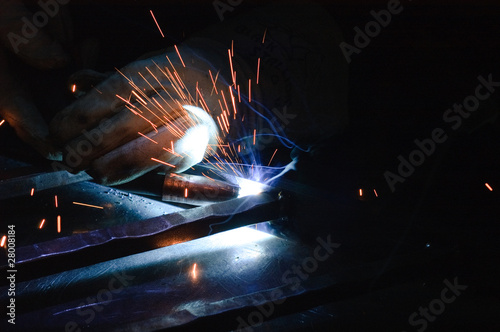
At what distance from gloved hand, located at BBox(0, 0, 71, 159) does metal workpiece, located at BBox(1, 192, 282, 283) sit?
1.19 metres

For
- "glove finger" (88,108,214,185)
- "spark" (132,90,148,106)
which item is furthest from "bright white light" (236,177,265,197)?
"spark" (132,90,148,106)

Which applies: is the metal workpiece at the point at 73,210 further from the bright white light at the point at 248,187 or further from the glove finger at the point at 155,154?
the bright white light at the point at 248,187

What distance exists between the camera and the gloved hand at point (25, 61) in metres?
2.49

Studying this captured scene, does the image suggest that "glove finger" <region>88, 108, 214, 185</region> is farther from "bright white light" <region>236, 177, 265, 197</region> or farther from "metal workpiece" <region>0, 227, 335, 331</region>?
"metal workpiece" <region>0, 227, 335, 331</region>

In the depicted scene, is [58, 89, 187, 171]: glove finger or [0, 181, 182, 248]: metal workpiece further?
[58, 89, 187, 171]: glove finger

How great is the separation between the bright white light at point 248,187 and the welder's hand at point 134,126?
0.41 metres

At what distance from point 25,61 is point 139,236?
5.83 feet

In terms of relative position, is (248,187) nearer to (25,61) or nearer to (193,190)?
(193,190)

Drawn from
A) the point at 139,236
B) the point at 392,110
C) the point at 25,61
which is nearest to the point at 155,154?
the point at 139,236

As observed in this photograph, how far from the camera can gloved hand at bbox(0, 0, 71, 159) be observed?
2.49 metres

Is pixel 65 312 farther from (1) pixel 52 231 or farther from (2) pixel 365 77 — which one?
(2) pixel 365 77

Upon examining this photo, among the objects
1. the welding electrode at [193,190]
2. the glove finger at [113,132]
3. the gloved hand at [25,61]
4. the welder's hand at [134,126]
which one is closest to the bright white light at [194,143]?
the welder's hand at [134,126]

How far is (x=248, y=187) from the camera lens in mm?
2096

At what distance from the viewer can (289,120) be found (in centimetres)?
291
